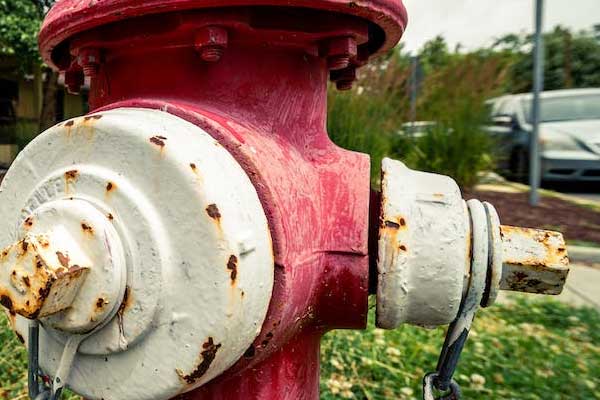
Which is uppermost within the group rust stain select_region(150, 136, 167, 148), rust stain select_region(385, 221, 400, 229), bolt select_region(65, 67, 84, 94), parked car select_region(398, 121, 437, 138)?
parked car select_region(398, 121, 437, 138)

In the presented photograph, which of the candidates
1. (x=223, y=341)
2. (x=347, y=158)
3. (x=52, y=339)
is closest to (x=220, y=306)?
(x=223, y=341)

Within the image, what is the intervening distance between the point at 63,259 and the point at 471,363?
182 centimetres

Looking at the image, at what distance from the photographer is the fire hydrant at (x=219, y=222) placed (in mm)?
697

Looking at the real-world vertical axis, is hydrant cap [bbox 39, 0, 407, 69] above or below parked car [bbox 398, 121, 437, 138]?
below

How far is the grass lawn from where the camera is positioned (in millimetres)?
1948

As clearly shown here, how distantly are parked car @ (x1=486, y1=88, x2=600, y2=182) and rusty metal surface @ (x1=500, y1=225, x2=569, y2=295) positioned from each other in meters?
6.34

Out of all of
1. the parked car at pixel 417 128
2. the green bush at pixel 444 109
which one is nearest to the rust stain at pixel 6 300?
the green bush at pixel 444 109

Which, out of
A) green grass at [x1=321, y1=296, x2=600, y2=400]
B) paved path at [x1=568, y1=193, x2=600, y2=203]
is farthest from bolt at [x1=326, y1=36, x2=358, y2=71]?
paved path at [x1=568, y1=193, x2=600, y2=203]

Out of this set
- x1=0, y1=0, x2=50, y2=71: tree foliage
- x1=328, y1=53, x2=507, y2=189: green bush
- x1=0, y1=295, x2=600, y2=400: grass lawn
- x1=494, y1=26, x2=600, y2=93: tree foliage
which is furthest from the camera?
x1=494, y1=26, x2=600, y2=93: tree foliage

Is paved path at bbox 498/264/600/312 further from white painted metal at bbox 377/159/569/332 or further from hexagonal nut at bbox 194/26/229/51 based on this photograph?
hexagonal nut at bbox 194/26/229/51

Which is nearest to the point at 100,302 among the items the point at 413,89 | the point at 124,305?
the point at 124,305

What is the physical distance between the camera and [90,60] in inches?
36.5

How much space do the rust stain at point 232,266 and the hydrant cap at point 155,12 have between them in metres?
0.34

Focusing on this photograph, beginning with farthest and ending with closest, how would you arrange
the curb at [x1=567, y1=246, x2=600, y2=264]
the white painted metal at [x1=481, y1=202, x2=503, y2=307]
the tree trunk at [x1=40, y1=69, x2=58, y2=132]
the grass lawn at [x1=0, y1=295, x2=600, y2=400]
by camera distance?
the tree trunk at [x1=40, y1=69, x2=58, y2=132] < the curb at [x1=567, y1=246, x2=600, y2=264] < the grass lawn at [x1=0, y1=295, x2=600, y2=400] < the white painted metal at [x1=481, y1=202, x2=503, y2=307]
